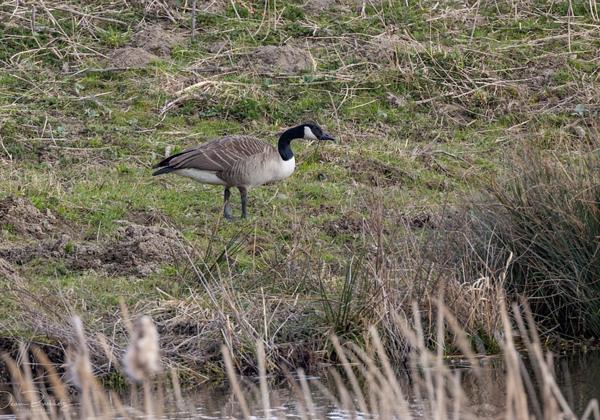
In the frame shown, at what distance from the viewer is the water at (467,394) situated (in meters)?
7.52

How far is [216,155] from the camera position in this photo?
1148cm

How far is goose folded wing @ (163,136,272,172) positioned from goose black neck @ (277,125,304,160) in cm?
A: 28

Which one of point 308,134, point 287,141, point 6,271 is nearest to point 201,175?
point 287,141

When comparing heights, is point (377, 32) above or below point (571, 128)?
above

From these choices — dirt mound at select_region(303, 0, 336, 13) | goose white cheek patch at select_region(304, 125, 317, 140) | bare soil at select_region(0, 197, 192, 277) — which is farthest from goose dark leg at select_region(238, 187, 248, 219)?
dirt mound at select_region(303, 0, 336, 13)

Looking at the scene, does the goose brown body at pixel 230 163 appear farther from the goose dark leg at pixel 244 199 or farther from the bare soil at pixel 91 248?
the bare soil at pixel 91 248

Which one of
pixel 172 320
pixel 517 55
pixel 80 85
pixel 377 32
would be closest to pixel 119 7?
pixel 80 85

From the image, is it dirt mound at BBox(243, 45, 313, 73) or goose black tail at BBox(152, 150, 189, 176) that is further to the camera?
dirt mound at BBox(243, 45, 313, 73)

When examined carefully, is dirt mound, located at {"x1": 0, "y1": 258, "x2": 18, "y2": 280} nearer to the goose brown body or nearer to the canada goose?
the canada goose

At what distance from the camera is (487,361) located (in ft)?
28.6

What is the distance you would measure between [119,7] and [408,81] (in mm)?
3850

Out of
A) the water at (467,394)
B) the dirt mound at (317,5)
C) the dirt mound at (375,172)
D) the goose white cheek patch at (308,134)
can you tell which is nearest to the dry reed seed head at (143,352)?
the water at (467,394)

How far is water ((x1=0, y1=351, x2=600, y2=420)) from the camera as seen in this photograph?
752 cm

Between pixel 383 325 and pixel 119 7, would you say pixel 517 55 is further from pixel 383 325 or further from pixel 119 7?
pixel 383 325
